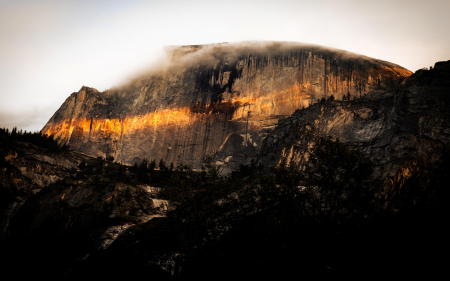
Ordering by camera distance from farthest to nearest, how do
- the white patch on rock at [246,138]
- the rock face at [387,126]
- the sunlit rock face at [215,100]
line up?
the sunlit rock face at [215,100]
the white patch on rock at [246,138]
the rock face at [387,126]

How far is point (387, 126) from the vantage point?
80375mm

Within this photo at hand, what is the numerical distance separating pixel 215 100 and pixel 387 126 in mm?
65432

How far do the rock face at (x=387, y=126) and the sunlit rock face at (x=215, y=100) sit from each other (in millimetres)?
11231

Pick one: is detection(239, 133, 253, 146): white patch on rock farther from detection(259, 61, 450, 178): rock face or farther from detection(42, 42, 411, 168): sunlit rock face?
detection(259, 61, 450, 178): rock face

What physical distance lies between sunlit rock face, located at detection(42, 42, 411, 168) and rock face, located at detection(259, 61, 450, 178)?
1123cm

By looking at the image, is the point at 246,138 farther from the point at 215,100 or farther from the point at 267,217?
the point at 267,217

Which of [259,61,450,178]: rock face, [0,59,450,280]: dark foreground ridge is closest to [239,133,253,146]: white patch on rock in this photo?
[259,61,450,178]: rock face

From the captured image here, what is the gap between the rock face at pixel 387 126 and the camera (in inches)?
2490

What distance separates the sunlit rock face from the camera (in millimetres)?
113875

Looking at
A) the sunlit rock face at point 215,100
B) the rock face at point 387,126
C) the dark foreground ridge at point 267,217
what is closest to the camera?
the dark foreground ridge at point 267,217

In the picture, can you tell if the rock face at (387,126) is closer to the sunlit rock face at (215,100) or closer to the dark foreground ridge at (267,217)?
the dark foreground ridge at (267,217)

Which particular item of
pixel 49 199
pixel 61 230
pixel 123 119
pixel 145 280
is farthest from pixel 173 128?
pixel 145 280

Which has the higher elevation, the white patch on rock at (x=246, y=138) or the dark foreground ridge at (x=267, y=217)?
the white patch on rock at (x=246, y=138)

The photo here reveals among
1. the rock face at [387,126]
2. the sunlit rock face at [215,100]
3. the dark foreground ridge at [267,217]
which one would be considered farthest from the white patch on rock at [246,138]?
the dark foreground ridge at [267,217]
